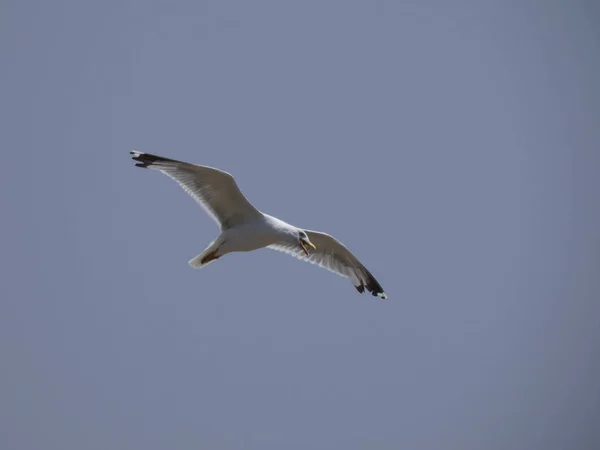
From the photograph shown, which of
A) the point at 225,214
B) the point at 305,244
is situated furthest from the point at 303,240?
the point at 225,214

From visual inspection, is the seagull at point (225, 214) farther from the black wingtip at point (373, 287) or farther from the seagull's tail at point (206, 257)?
the black wingtip at point (373, 287)

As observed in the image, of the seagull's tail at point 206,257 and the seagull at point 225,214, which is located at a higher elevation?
the seagull at point 225,214

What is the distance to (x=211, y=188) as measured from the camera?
10609mm

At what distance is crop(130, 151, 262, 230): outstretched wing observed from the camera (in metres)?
10.2

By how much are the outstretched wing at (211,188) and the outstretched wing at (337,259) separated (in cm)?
119

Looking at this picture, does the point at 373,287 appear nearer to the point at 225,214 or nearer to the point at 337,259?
the point at 337,259

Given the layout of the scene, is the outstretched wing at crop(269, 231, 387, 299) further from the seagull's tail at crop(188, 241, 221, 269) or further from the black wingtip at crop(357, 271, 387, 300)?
the seagull's tail at crop(188, 241, 221, 269)

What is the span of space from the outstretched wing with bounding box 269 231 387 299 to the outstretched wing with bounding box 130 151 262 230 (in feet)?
3.89

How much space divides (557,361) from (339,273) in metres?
98.5

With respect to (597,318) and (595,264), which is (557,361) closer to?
(597,318)

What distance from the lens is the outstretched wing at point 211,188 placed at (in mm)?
10203

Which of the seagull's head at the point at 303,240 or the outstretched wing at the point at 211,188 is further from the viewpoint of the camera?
the seagull's head at the point at 303,240

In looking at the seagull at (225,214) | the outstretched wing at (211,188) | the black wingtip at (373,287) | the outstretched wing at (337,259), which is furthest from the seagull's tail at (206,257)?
the black wingtip at (373,287)

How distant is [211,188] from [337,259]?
9.02 ft
